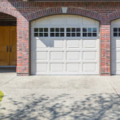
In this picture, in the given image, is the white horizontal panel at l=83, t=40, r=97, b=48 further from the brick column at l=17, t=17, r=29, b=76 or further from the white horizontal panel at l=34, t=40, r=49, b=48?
the brick column at l=17, t=17, r=29, b=76

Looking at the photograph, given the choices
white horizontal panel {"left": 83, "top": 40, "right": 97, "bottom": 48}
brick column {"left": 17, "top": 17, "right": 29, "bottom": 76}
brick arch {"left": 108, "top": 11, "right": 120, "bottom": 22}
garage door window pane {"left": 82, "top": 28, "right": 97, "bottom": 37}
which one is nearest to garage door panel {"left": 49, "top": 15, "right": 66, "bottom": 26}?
garage door window pane {"left": 82, "top": 28, "right": 97, "bottom": 37}

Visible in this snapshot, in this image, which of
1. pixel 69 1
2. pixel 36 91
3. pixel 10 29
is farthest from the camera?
pixel 10 29

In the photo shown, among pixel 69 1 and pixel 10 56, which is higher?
pixel 69 1

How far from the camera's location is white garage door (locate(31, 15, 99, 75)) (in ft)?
32.5

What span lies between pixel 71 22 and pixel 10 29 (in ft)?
17.2

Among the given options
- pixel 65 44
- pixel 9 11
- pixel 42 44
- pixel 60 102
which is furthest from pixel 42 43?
pixel 60 102

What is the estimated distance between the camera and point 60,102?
5.43 metres

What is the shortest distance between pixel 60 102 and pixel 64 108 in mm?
500

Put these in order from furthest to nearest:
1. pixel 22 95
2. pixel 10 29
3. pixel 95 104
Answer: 1. pixel 10 29
2. pixel 22 95
3. pixel 95 104

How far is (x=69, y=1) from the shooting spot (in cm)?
943

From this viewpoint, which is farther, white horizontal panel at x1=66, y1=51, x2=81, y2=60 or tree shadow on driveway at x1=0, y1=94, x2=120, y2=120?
white horizontal panel at x1=66, y1=51, x2=81, y2=60

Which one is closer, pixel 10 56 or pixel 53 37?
pixel 53 37

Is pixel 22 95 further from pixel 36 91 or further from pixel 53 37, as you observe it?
pixel 53 37

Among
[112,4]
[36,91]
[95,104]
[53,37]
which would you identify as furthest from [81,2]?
[95,104]
